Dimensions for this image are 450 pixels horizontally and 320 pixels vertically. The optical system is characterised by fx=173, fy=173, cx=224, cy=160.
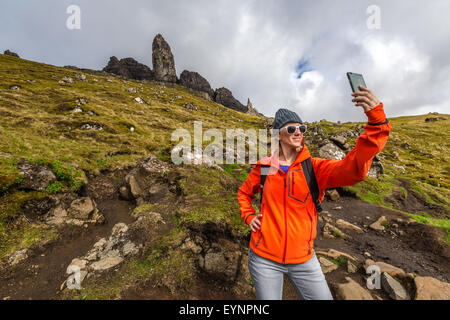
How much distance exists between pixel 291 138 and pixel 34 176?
13.7 meters

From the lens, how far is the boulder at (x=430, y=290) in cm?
538

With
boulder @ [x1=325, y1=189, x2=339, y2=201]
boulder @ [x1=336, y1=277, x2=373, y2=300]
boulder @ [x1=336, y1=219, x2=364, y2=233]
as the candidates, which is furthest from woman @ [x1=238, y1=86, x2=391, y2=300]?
boulder @ [x1=325, y1=189, x2=339, y2=201]

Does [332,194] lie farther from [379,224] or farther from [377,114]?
[377,114]

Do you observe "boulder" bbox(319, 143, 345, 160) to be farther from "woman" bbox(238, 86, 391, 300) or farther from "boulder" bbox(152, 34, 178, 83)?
"boulder" bbox(152, 34, 178, 83)

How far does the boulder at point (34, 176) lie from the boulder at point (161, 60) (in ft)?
542

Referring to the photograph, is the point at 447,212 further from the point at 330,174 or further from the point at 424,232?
the point at 330,174

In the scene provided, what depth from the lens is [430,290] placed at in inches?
217

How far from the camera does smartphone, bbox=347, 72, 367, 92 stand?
8.11 feet

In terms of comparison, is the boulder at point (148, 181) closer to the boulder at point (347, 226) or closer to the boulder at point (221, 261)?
the boulder at point (221, 261)

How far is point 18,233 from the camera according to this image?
749 cm

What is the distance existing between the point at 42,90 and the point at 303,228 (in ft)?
221

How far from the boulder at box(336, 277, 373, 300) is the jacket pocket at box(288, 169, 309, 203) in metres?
5.19

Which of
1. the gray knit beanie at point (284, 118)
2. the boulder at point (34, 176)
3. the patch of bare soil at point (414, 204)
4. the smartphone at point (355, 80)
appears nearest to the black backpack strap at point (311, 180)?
the gray knit beanie at point (284, 118)
